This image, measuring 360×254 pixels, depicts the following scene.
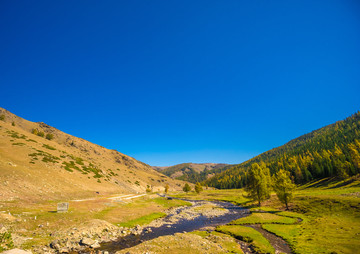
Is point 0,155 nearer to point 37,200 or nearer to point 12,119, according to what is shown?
point 37,200

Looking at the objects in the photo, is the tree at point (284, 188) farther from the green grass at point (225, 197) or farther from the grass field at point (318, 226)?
the green grass at point (225, 197)

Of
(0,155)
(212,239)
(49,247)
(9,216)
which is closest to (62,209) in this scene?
(9,216)

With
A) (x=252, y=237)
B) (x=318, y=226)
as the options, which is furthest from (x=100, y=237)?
(x=318, y=226)

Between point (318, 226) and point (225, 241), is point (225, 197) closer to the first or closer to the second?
point (318, 226)

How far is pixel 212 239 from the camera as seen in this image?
30031 mm

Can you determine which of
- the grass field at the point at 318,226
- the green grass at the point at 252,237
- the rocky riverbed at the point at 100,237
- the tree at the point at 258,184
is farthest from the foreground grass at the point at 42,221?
the tree at the point at 258,184

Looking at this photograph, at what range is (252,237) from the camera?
102 feet

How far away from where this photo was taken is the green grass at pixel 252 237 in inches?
1033

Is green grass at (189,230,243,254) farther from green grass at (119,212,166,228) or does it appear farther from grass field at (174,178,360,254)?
green grass at (119,212,166,228)

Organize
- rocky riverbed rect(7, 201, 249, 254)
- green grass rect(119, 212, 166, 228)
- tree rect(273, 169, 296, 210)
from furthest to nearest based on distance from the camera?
tree rect(273, 169, 296, 210) → green grass rect(119, 212, 166, 228) → rocky riverbed rect(7, 201, 249, 254)

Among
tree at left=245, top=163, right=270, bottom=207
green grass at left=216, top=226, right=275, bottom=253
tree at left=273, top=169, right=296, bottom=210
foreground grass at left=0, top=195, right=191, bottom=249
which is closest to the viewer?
foreground grass at left=0, top=195, right=191, bottom=249

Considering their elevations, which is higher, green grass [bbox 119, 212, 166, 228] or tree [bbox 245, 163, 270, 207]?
tree [bbox 245, 163, 270, 207]

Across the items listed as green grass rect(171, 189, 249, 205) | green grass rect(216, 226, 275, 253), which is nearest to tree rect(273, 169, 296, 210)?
green grass rect(171, 189, 249, 205)

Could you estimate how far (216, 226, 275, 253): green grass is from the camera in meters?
26.2
